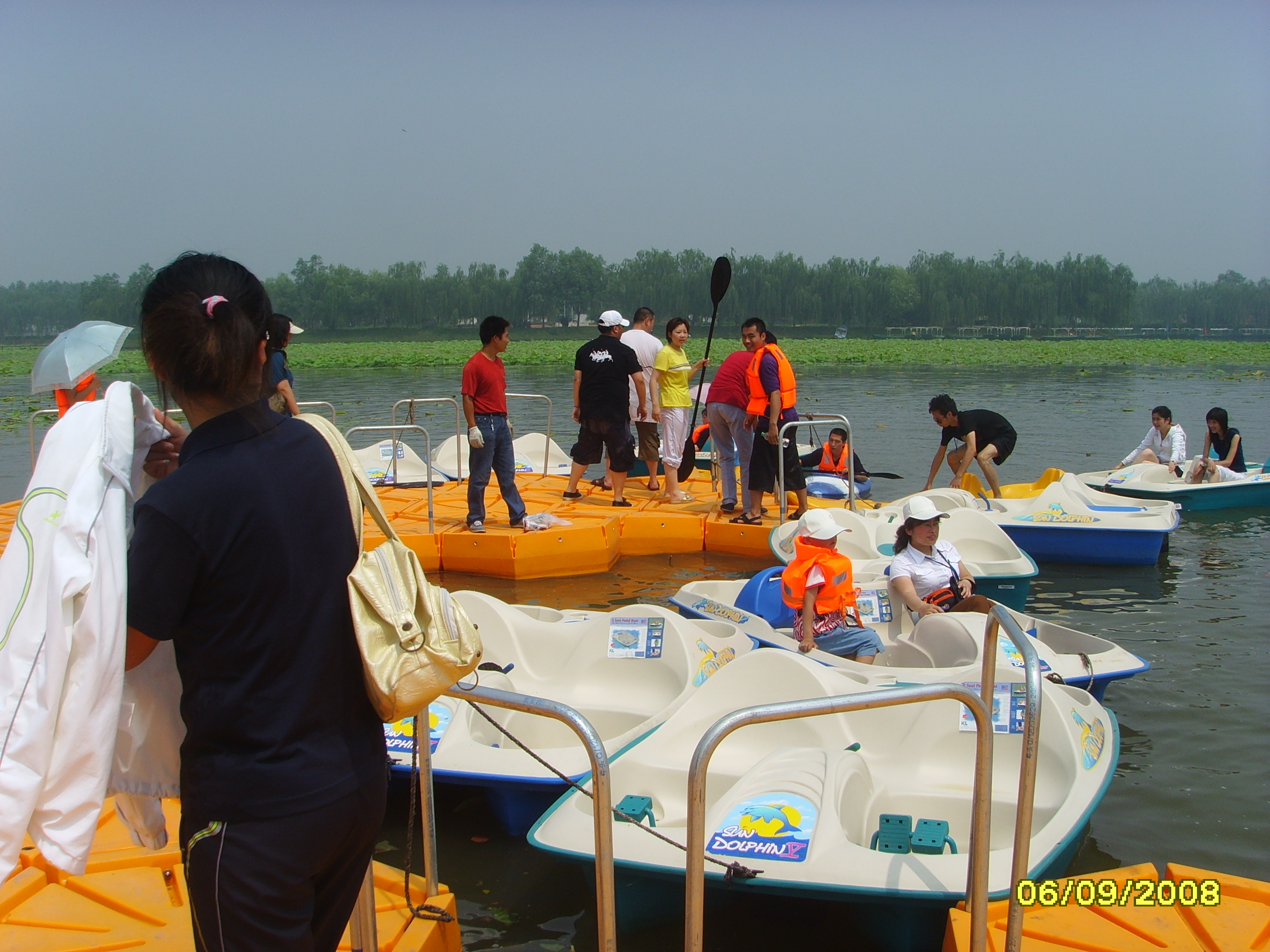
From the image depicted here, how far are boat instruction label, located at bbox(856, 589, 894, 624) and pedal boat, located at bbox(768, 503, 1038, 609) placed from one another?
44 cm

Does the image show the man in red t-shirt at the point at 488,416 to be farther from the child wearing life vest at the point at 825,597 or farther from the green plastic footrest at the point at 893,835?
the green plastic footrest at the point at 893,835

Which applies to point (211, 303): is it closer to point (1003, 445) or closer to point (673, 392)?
point (673, 392)

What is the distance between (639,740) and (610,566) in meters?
5.13

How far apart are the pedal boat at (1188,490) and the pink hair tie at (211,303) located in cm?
1168

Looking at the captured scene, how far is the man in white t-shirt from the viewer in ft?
34.3

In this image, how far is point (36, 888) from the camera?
3213 mm

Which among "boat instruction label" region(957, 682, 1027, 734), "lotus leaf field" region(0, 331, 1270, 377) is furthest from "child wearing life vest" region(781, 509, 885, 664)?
"lotus leaf field" region(0, 331, 1270, 377)

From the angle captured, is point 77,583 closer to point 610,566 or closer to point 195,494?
point 195,494

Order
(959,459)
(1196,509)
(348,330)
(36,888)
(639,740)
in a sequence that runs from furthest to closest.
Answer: (348,330) < (1196,509) < (959,459) < (639,740) < (36,888)

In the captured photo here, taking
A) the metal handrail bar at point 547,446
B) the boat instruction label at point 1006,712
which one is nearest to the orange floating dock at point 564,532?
the metal handrail bar at point 547,446

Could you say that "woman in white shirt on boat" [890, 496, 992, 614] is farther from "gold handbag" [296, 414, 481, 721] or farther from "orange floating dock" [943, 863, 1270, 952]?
"gold handbag" [296, 414, 481, 721]

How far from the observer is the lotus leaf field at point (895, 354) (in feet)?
170

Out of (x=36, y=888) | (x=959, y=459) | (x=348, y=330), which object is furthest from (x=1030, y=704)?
(x=348, y=330)

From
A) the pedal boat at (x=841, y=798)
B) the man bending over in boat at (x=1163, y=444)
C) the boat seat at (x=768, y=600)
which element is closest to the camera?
the pedal boat at (x=841, y=798)
